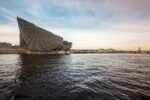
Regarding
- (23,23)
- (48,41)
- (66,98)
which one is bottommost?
(66,98)

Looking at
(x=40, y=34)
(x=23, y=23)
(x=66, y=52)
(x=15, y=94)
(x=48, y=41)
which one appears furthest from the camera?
(x=66, y=52)

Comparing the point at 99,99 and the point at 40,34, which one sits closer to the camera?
the point at 99,99

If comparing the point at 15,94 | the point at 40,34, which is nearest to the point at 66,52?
the point at 40,34

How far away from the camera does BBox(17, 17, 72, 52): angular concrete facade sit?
117 metres

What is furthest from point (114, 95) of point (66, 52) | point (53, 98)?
point (66, 52)

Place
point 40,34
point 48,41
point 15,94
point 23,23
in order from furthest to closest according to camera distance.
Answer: point 48,41, point 40,34, point 23,23, point 15,94

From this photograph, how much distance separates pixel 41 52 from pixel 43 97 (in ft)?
442

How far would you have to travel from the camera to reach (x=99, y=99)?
30.6ft

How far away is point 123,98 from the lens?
9453mm

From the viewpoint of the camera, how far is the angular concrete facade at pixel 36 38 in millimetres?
116906

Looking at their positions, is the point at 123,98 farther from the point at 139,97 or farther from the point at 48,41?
the point at 48,41

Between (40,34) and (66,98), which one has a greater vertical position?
(40,34)

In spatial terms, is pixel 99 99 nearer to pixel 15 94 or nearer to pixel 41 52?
pixel 15 94

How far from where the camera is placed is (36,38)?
122688 mm
